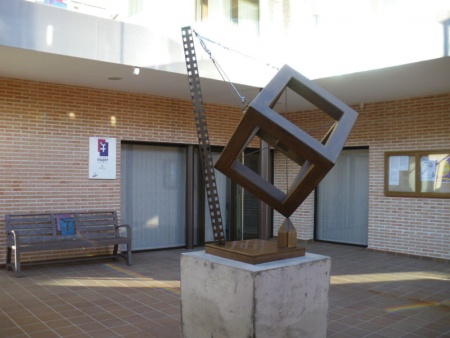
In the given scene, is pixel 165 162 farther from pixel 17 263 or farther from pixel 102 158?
pixel 17 263

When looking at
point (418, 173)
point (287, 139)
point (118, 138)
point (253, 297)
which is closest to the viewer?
point (253, 297)

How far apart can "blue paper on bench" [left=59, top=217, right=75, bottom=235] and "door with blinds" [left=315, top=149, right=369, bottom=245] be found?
5631 millimetres

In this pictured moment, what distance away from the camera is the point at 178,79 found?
25.0ft

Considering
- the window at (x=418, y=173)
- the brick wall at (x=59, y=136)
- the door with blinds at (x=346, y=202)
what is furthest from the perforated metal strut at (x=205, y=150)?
the door with blinds at (x=346, y=202)

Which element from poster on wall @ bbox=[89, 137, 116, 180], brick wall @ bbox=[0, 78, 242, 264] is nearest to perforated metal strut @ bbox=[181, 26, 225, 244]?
brick wall @ bbox=[0, 78, 242, 264]

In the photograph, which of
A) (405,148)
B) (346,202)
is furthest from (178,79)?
(346,202)

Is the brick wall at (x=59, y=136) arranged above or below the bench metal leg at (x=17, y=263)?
above

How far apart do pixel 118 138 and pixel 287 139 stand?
5.74 m

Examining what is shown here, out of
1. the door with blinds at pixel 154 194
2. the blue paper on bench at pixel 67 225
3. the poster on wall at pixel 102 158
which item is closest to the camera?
the blue paper on bench at pixel 67 225

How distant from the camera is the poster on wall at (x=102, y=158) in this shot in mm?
8422

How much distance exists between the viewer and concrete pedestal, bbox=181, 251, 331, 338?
347cm

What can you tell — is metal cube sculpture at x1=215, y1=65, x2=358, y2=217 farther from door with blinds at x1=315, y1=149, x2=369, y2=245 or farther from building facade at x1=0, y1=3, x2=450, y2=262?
door with blinds at x1=315, y1=149, x2=369, y2=245

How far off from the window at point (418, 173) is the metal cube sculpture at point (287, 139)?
5.63 m

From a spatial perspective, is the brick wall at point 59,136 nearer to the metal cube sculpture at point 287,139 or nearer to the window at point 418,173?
the window at point 418,173
